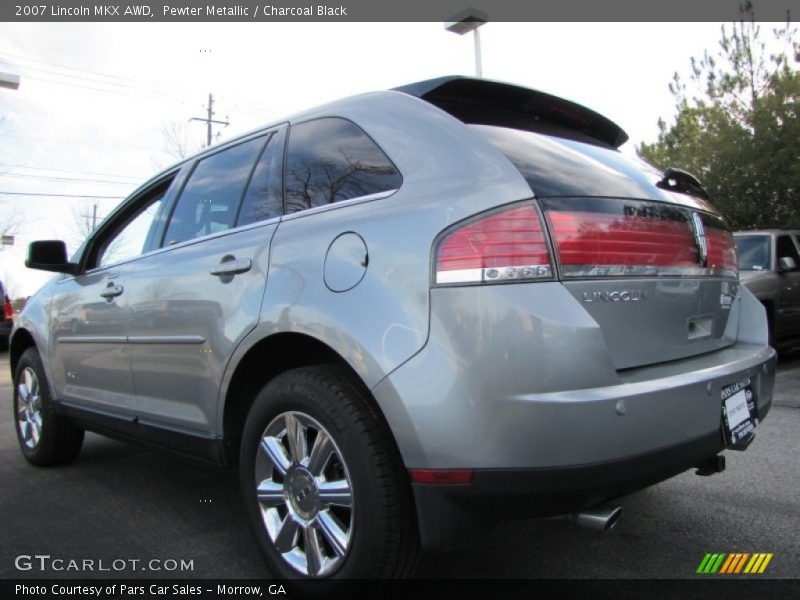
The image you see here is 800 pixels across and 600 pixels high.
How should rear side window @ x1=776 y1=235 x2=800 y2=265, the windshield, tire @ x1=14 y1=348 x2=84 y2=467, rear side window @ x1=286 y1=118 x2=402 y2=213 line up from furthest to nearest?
1. rear side window @ x1=776 y1=235 x2=800 y2=265
2. the windshield
3. tire @ x1=14 y1=348 x2=84 y2=467
4. rear side window @ x1=286 y1=118 x2=402 y2=213

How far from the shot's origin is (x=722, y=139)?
42.5ft

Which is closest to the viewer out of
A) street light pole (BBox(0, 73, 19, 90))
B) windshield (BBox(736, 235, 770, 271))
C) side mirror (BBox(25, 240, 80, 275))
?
side mirror (BBox(25, 240, 80, 275))

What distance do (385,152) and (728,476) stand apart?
2714 millimetres

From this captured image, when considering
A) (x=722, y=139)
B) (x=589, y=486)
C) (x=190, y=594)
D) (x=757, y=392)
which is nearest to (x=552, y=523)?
(x=757, y=392)

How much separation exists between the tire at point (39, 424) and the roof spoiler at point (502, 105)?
307 cm

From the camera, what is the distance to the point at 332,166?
242 cm

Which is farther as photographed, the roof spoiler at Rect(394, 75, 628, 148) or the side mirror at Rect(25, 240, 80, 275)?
the side mirror at Rect(25, 240, 80, 275)

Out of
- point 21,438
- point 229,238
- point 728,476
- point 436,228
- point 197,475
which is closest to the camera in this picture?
point 436,228

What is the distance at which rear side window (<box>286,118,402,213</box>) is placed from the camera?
2.23 m

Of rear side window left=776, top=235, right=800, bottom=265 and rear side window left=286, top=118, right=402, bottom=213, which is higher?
rear side window left=286, top=118, right=402, bottom=213

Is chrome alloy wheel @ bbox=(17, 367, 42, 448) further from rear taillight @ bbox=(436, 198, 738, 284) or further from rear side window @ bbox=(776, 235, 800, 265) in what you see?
rear side window @ bbox=(776, 235, 800, 265)

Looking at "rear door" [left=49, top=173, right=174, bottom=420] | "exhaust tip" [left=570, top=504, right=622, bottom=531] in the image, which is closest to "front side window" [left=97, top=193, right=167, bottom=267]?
"rear door" [left=49, top=173, right=174, bottom=420]

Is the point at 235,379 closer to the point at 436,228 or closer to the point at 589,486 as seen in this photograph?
the point at 436,228

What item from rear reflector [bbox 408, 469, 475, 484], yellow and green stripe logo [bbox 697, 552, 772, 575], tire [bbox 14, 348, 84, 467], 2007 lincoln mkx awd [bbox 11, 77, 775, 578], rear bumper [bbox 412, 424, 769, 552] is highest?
2007 lincoln mkx awd [bbox 11, 77, 775, 578]
